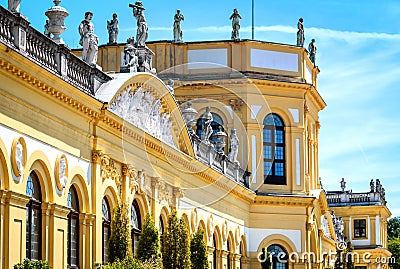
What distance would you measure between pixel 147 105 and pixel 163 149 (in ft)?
6.62

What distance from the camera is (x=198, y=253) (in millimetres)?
34438

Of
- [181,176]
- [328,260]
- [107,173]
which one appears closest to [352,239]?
[328,260]

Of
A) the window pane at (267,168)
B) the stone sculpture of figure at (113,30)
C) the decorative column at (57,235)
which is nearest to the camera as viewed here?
the decorative column at (57,235)

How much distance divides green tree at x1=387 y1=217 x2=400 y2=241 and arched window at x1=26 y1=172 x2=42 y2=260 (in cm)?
10589

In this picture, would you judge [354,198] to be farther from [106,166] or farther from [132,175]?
[106,166]

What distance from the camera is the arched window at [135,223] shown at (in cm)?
3316

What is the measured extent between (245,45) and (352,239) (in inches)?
1678

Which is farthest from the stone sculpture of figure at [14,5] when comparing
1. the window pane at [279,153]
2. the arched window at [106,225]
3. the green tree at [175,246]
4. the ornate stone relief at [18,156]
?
the window pane at [279,153]

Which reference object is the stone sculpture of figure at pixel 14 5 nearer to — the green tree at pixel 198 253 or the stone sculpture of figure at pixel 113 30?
the green tree at pixel 198 253

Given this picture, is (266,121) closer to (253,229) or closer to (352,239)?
(253,229)

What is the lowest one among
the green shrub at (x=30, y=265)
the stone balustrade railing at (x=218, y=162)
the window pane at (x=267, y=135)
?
the green shrub at (x=30, y=265)

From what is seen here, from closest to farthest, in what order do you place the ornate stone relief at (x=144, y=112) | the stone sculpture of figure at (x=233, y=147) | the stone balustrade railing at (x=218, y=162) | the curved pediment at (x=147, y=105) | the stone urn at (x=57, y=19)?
1. the stone urn at (x=57, y=19)
2. the curved pediment at (x=147, y=105)
3. the ornate stone relief at (x=144, y=112)
4. the stone balustrade railing at (x=218, y=162)
5. the stone sculpture of figure at (x=233, y=147)

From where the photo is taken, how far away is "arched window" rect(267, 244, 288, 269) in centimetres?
5188

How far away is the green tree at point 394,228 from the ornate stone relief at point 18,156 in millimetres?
107374
